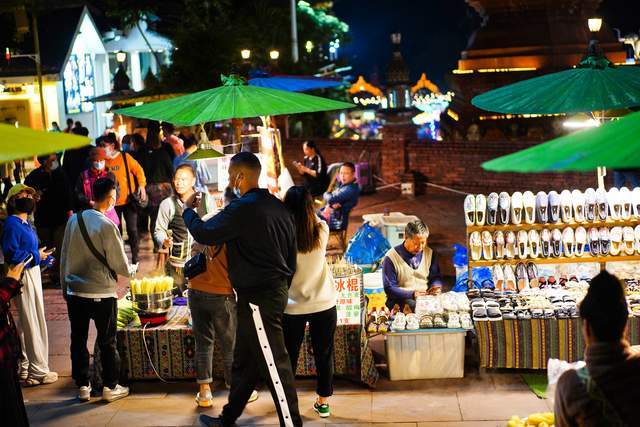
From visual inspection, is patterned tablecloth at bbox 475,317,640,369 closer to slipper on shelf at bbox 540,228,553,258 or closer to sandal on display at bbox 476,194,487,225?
slipper on shelf at bbox 540,228,553,258

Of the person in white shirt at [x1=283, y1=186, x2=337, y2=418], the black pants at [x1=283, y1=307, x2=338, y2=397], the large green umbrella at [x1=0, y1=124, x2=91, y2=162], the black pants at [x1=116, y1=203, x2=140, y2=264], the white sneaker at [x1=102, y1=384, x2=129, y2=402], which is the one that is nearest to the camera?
the large green umbrella at [x1=0, y1=124, x2=91, y2=162]

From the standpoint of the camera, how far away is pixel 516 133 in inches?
928

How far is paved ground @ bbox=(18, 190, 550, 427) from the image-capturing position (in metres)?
7.66

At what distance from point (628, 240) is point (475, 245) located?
139 cm

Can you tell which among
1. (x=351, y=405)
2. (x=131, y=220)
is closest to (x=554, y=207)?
(x=351, y=405)

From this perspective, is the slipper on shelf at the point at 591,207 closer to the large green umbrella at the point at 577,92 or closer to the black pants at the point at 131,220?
the large green umbrella at the point at 577,92

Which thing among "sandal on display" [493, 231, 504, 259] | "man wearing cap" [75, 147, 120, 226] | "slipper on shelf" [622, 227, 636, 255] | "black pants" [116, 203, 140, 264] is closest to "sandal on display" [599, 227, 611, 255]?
"slipper on shelf" [622, 227, 636, 255]

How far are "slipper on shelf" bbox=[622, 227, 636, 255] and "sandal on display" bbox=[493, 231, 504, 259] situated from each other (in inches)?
43.4

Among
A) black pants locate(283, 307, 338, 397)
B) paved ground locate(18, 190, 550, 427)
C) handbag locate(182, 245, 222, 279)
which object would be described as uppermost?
handbag locate(182, 245, 222, 279)

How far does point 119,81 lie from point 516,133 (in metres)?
13.0

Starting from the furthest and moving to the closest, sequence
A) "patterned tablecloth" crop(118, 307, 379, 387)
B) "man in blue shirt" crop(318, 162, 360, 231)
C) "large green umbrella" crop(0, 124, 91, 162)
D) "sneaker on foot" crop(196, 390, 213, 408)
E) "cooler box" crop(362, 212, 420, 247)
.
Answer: "man in blue shirt" crop(318, 162, 360, 231)
"cooler box" crop(362, 212, 420, 247)
"patterned tablecloth" crop(118, 307, 379, 387)
"sneaker on foot" crop(196, 390, 213, 408)
"large green umbrella" crop(0, 124, 91, 162)

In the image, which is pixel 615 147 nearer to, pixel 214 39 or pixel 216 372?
pixel 216 372

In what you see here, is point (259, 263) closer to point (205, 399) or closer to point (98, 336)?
point (205, 399)

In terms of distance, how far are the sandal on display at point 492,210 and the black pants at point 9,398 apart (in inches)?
184
